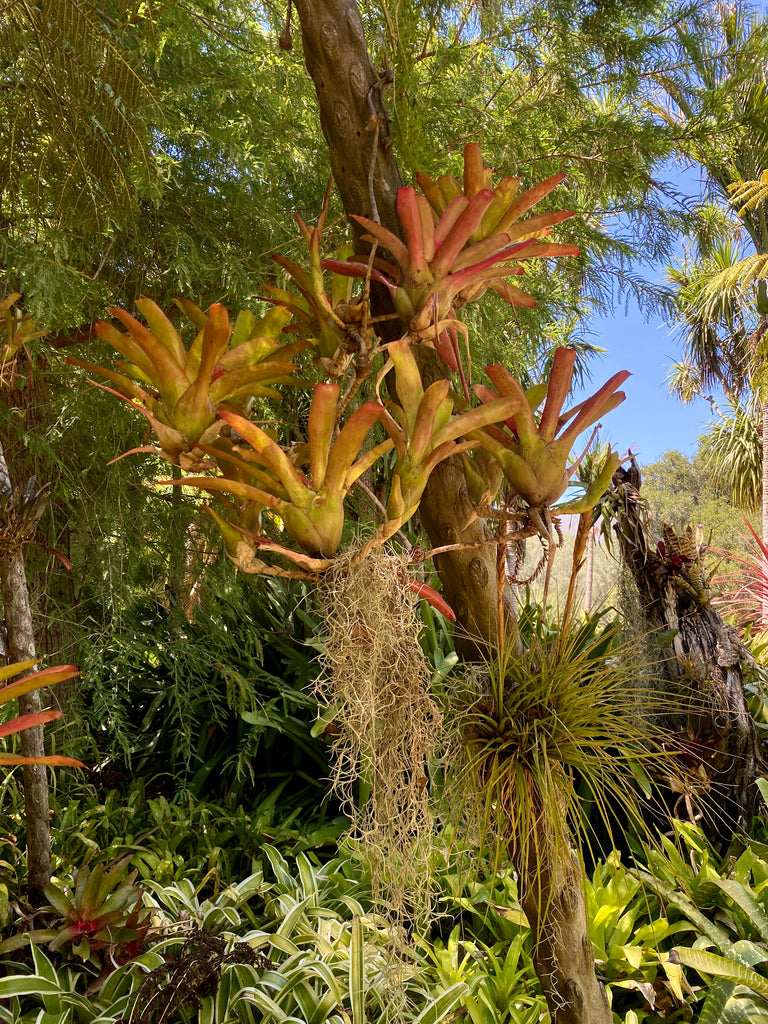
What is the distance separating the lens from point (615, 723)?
797mm

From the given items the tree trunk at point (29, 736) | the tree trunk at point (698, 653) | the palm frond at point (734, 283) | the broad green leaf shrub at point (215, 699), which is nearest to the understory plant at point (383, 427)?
the tree trunk at point (29, 736)

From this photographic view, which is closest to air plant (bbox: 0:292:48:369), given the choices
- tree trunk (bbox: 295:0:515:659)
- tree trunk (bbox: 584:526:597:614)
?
tree trunk (bbox: 295:0:515:659)

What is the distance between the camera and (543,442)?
1.77ft

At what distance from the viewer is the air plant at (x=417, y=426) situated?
467 mm

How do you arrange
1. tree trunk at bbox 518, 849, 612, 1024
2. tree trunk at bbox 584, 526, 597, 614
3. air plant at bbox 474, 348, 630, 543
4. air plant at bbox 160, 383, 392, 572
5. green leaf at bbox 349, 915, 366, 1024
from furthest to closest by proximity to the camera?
1. green leaf at bbox 349, 915, 366, 1024
2. tree trunk at bbox 584, 526, 597, 614
3. tree trunk at bbox 518, 849, 612, 1024
4. air plant at bbox 474, 348, 630, 543
5. air plant at bbox 160, 383, 392, 572

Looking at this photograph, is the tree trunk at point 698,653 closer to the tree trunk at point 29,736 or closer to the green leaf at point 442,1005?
the green leaf at point 442,1005

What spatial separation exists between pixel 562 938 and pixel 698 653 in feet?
4.44

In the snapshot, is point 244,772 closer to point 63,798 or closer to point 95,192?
point 63,798

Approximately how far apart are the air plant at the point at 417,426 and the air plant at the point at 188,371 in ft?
0.25

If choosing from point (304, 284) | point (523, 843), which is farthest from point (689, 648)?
point (304, 284)

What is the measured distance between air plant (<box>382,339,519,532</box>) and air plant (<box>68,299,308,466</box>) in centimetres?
8

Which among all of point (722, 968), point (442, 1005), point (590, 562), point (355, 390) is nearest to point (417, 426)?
point (355, 390)

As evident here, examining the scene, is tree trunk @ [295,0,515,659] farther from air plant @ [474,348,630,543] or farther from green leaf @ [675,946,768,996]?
green leaf @ [675,946,768,996]

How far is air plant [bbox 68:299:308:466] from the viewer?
0.46 m
